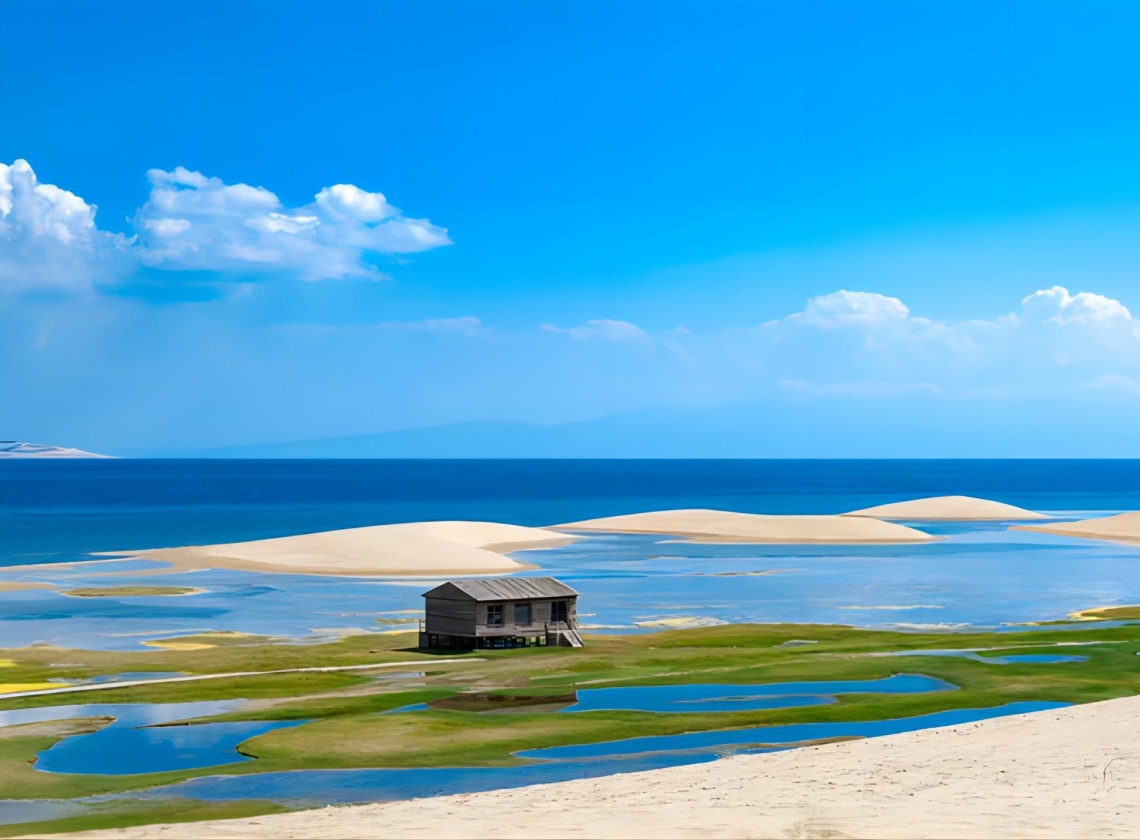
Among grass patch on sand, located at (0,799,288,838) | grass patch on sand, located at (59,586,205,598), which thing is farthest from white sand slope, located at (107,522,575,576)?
grass patch on sand, located at (0,799,288,838)

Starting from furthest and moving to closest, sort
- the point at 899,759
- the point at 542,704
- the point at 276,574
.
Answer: the point at 276,574, the point at 542,704, the point at 899,759

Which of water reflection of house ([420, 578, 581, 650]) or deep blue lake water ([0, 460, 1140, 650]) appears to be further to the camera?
deep blue lake water ([0, 460, 1140, 650])

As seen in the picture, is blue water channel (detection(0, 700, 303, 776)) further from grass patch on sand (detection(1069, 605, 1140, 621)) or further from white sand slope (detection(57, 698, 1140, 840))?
grass patch on sand (detection(1069, 605, 1140, 621))


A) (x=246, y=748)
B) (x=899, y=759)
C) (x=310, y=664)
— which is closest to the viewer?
(x=899, y=759)

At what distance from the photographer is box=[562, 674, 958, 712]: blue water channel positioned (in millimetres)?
36938

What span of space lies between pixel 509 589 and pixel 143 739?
759 inches

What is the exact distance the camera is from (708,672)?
4338 cm

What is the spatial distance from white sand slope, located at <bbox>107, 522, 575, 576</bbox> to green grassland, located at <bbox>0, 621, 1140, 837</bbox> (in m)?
35.0

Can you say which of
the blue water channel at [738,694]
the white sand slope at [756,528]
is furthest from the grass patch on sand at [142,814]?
the white sand slope at [756,528]

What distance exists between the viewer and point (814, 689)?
39969 millimetres

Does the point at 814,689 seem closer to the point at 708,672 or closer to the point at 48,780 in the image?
the point at 708,672

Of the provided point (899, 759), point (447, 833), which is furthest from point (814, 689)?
point (447, 833)

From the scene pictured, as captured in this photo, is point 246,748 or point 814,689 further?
point 814,689

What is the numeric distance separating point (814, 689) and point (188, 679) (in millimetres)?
18865
